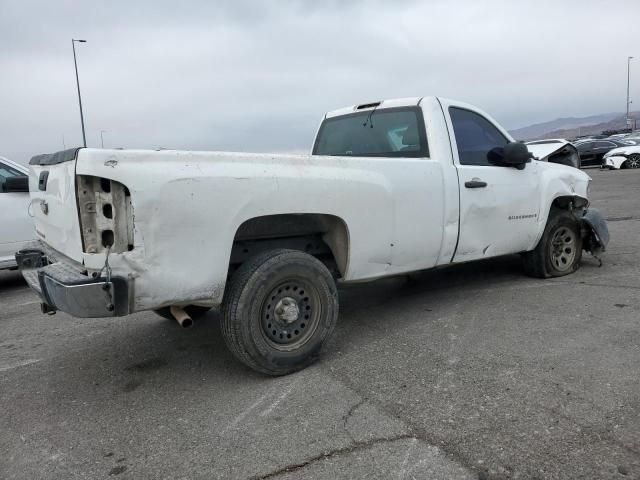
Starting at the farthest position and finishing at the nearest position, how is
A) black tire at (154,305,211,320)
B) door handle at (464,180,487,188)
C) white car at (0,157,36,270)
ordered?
1. white car at (0,157,36,270)
2. door handle at (464,180,487,188)
3. black tire at (154,305,211,320)

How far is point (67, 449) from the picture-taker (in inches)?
108

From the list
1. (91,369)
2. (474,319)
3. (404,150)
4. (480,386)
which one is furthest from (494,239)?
(91,369)

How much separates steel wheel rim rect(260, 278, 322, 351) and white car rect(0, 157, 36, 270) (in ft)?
14.7

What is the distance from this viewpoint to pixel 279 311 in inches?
136

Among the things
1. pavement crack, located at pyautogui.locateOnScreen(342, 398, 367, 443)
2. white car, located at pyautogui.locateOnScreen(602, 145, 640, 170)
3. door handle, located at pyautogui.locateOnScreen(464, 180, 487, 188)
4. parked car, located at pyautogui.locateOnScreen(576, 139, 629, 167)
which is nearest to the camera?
pavement crack, located at pyautogui.locateOnScreen(342, 398, 367, 443)

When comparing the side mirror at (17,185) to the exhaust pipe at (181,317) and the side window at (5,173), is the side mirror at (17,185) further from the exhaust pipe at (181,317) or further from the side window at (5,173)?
the exhaust pipe at (181,317)

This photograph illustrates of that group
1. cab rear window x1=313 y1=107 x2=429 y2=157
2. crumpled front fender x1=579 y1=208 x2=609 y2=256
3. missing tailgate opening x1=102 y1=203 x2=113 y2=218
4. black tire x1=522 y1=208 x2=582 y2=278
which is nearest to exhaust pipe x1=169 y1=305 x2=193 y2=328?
missing tailgate opening x1=102 y1=203 x2=113 y2=218

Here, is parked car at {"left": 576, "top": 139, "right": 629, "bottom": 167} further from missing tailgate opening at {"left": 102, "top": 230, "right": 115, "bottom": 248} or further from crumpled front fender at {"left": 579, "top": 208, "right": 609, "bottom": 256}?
missing tailgate opening at {"left": 102, "top": 230, "right": 115, "bottom": 248}

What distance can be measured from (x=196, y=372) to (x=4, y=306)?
11.6 feet

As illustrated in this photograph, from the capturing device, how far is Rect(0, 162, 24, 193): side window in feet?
21.5

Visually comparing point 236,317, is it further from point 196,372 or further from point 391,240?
point 391,240

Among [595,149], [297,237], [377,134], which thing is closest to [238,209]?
[297,237]

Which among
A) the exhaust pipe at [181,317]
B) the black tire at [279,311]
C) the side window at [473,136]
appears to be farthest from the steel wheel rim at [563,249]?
the exhaust pipe at [181,317]

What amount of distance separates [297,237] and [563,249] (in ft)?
11.1
